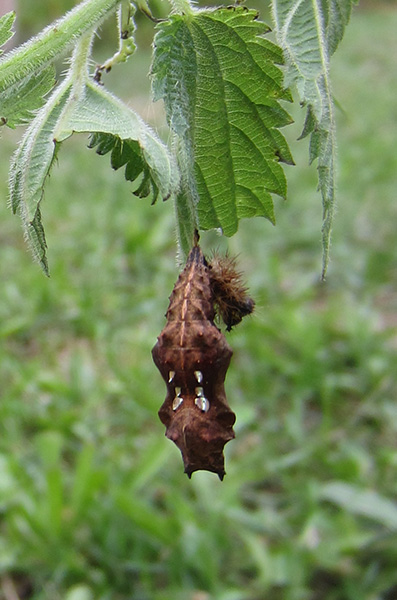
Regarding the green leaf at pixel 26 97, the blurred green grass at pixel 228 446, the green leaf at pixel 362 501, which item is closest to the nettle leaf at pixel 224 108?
the green leaf at pixel 26 97

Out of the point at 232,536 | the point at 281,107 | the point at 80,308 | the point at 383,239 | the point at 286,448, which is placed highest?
the point at 383,239

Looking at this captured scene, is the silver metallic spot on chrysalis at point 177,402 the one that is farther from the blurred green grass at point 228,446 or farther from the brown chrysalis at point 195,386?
the blurred green grass at point 228,446

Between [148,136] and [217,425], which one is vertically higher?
[148,136]

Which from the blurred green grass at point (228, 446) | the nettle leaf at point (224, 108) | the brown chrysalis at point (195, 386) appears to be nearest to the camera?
the brown chrysalis at point (195, 386)

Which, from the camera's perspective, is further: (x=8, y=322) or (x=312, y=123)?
(x=8, y=322)

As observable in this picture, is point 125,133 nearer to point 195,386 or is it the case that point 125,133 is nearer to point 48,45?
point 48,45

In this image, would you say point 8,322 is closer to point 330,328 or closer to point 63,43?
point 330,328

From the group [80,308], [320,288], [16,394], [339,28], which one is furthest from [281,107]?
[320,288]
